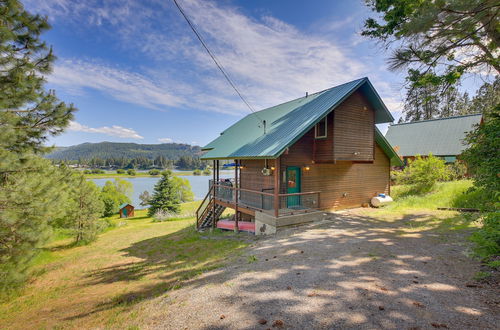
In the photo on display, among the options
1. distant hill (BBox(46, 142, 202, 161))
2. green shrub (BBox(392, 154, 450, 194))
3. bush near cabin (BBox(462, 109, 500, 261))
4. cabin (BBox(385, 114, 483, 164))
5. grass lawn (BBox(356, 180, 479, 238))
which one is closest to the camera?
bush near cabin (BBox(462, 109, 500, 261))

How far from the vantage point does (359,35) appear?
11.1 m

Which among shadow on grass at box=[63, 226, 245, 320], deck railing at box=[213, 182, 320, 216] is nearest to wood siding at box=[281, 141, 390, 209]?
deck railing at box=[213, 182, 320, 216]

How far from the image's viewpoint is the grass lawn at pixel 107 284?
533 cm

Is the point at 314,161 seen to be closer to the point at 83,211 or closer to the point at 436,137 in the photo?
the point at 83,211

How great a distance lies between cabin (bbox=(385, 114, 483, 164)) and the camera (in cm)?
2436

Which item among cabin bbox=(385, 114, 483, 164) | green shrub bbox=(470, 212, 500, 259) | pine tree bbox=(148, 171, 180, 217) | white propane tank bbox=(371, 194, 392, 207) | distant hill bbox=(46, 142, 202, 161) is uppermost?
distant hill bbox=(46, 142, 202, 161)

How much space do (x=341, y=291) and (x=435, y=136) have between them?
31.0m

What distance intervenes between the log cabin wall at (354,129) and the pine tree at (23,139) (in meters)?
12.2

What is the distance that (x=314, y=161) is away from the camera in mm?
12430

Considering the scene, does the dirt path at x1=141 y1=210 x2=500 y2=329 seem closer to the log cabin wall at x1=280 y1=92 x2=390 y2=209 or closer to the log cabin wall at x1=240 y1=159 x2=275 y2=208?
the log cabin wall at x1=280 y1=92 x2=390 y2=209

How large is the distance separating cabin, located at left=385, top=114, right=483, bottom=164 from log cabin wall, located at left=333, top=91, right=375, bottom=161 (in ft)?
46.6

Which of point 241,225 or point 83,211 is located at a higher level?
point 83,211

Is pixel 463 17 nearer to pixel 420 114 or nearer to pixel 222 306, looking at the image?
pixel 222 306

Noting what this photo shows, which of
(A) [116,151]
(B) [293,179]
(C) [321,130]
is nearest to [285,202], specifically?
(B) [293,179]
